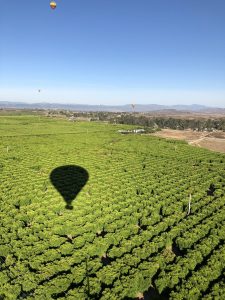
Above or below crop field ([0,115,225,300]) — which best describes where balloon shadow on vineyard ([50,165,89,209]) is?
below

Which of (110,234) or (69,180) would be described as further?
(69,180)

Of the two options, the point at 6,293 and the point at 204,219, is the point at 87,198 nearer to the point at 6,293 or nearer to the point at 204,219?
the point at 204,219

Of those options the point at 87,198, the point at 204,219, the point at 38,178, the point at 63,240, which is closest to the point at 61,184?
the point at 38,178

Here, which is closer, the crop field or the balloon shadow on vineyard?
the crop field

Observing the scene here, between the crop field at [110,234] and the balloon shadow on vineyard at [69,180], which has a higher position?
the crop field at [110,234]
